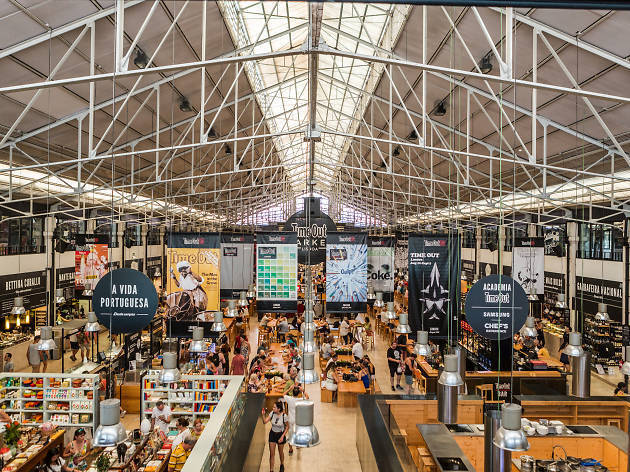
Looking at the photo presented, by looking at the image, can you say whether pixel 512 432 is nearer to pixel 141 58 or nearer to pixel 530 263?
pixel 141 58

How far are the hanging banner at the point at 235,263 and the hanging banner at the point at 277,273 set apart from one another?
98cm

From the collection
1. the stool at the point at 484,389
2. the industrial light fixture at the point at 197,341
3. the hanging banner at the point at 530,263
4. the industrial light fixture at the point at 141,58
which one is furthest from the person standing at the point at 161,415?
the hanging banner at the point at 530,263

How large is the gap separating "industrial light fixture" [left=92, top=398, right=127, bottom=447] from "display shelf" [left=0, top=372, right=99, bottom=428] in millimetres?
5361

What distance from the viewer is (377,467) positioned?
668 cm

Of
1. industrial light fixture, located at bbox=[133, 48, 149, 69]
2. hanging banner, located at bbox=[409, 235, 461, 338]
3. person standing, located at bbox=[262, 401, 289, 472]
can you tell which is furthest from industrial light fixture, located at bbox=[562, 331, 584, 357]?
industrial light fixture, located at bbox=[133, 48, 149, 69]

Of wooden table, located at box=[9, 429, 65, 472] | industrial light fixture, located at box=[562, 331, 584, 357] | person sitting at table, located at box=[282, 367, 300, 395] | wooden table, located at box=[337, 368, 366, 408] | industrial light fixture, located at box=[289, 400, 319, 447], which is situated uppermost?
industrial light fixture, located at box=[562, 331, 584, 357]

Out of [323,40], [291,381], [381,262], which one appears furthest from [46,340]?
[381,262]

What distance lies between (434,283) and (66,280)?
1698 cm

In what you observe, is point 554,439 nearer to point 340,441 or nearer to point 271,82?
point 340,441

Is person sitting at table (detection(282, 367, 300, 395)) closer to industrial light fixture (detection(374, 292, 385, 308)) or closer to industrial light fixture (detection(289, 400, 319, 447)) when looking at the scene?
industrial light fixture (detection(374, 292, 385, 308))

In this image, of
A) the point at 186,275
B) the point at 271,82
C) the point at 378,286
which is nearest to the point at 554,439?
the point at 378,286

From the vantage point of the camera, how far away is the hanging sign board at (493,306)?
5.88 m

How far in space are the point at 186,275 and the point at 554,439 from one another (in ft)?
24.6

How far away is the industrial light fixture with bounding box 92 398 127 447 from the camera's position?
14.5ft
